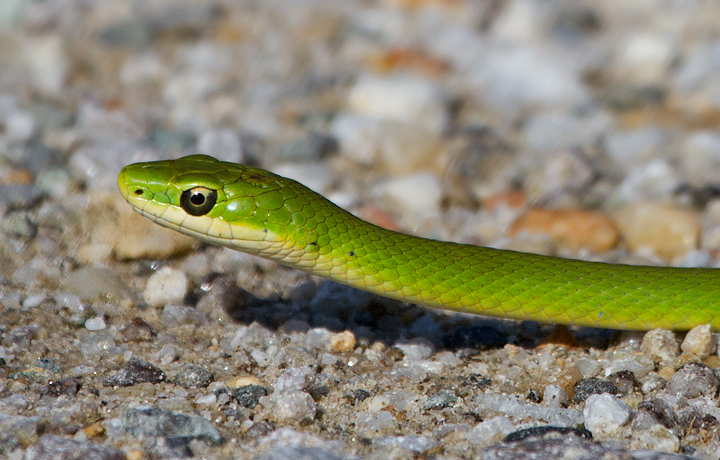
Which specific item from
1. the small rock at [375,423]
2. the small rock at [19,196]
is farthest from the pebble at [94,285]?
the small rock at [375,423]

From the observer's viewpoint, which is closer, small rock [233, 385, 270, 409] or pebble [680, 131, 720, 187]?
small rock [233, 385, 270, 409]

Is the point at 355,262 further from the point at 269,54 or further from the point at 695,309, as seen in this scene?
the point at 269,54

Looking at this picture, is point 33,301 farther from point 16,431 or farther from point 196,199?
point 16,431

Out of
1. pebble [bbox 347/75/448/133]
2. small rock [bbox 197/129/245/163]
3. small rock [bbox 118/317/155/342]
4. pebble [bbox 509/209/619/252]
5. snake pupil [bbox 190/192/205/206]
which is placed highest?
pebble [bbox 347/75/448/133]

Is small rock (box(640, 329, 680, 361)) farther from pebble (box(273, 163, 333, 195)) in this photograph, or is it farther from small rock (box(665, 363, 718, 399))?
pebble (box(273, 163, 333, 195))

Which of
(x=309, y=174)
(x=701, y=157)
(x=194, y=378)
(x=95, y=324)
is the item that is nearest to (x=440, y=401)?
(x=194, y=378)

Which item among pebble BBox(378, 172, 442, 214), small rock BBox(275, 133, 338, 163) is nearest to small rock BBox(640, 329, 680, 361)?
pebble BBox(378, 172, 442, 214)

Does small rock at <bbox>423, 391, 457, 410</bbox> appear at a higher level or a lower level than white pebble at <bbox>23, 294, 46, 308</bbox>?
lower
